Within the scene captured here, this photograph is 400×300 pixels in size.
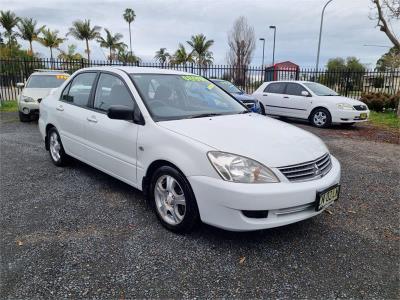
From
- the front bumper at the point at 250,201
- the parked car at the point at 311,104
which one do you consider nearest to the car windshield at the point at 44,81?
the parked car at the point at 311,104

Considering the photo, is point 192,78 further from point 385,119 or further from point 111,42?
point 111,42

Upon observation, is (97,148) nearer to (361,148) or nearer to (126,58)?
(361,148)

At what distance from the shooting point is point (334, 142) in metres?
7.99

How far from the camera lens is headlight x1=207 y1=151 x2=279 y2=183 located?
2695 mm

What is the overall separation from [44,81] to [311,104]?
8475mm

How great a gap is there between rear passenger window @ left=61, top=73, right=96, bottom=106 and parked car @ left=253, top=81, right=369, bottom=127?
25.0ft

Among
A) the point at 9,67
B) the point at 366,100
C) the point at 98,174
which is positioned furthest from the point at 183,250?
the point at 9,67

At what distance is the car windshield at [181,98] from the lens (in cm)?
356

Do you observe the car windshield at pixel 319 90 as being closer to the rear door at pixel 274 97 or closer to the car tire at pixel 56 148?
the rear door at pixel 274 97

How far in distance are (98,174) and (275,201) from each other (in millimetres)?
3144

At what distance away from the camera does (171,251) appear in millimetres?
2900

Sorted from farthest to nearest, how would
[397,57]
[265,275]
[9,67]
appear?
1. [9,67]
2. [397,57]
3. [265,275]

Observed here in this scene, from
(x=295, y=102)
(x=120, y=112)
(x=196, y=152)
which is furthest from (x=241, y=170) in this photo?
(x=295, y=102)

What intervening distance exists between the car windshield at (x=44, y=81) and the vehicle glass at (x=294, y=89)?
7.52m
